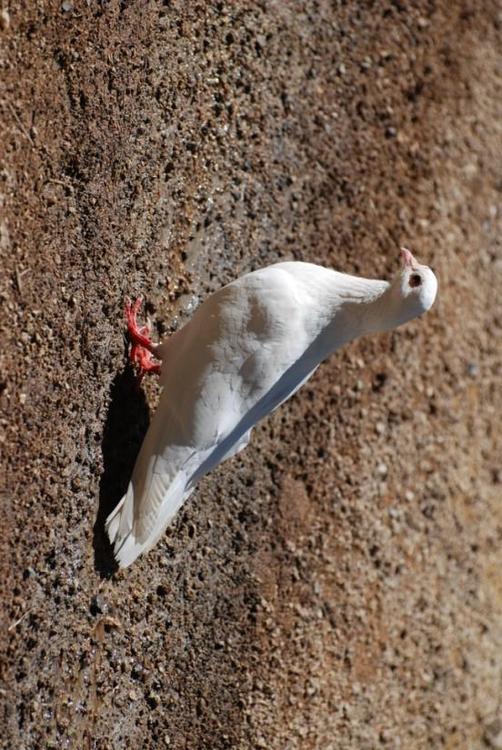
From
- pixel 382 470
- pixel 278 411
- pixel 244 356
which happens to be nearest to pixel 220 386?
pixel 244 356

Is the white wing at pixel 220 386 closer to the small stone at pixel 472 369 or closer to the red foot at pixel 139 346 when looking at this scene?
the red foot at pixel 139 346

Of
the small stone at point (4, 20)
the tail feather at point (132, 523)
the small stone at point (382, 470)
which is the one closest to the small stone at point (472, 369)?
the small stone at point (382, 470)

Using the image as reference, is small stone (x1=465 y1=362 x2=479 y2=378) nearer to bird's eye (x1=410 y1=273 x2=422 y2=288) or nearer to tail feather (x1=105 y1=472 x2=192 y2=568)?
bird's eye (x1=410 y1=273 x2=422 y2=288)

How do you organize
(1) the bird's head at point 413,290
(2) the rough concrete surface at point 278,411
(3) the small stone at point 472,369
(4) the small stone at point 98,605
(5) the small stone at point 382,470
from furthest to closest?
(3) the small stone at point 472,369 < (5) the small stone at point 382,470 < (4) the small stone at point 98,605 < (2) the rough concrete surface at point 278,411 < (1) the bird's head at point 413,290

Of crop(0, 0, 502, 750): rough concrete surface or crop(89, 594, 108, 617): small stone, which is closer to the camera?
crop(0, 0, 502, 750): rough concrete surface

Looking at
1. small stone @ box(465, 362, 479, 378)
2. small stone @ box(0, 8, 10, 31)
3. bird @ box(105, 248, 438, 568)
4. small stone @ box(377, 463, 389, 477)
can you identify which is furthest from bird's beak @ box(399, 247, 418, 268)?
small stone @ box(465, 362, 479, 378)

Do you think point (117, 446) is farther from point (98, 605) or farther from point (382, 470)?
point (382, 470)

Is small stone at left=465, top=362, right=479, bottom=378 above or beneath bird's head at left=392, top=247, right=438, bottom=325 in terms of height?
beneath
